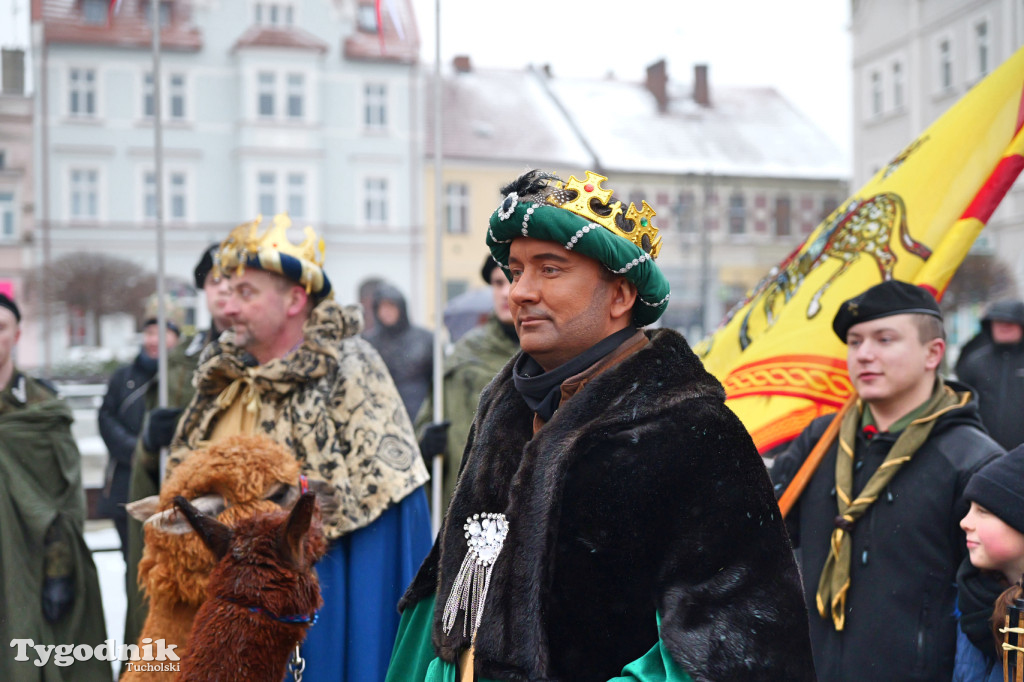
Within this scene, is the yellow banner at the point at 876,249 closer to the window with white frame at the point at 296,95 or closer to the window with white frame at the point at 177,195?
the window with white frame at the point at 296,95

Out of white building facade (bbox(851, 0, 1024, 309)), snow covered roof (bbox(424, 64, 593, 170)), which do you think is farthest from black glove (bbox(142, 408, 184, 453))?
snow covered roof (bbox(424, 64, 593, 170))

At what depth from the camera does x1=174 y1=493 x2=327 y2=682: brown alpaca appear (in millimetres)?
2447

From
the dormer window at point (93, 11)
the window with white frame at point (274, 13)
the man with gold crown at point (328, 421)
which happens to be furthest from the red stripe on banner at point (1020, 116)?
the dormer window at point (93, 11)

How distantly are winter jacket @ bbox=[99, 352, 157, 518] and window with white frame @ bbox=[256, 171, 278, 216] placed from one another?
87.3ft

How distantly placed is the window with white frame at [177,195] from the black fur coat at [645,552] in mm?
32710

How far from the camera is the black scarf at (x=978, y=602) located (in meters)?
2.98

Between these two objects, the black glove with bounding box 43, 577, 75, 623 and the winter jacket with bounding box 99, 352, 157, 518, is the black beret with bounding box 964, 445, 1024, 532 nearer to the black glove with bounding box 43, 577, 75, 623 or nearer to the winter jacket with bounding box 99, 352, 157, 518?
the black glove with bounding box 43, 577, 75, 623

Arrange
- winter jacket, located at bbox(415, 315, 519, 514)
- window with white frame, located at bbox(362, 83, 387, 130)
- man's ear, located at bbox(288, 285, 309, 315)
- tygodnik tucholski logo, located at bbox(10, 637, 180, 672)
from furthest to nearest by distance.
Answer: window with white frame, located at bbox(362, 83, 387, 130) → winter jacket, located at bbox(415, 315, 519, 514) → tygodnik tucholski logo, located at bbox(10, 637, 180, 672) → man's ear, located at bbox(288, 285, 309, 315)

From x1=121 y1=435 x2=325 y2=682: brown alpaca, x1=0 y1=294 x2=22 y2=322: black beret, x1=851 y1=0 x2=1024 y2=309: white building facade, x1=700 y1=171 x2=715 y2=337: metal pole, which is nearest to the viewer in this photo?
x1=121 y1=435 x2=325 y2=682: brown alpaca

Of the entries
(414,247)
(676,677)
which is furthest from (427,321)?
(676,677)

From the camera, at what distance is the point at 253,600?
8.17 ft

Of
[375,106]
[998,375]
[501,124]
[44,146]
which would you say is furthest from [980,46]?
[44,146]

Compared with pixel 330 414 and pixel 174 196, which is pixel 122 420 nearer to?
pixel 330 414

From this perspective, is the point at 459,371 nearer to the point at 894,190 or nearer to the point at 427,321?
the point at 894,190
